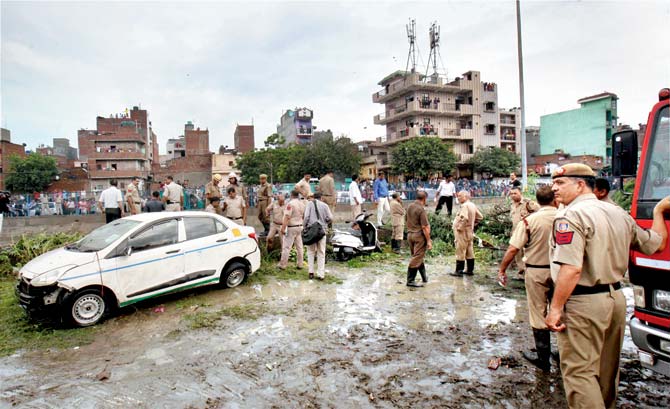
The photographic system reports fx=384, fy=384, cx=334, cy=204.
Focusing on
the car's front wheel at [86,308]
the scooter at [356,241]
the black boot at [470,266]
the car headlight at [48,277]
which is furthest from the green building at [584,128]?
the car headlight at [48,277]

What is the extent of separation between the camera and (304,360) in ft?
14.7

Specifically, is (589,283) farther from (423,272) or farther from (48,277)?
(48,277)

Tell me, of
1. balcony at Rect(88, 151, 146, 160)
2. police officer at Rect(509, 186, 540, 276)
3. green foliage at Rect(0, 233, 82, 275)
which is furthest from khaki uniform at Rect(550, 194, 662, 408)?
balcony at Rect(88, 151, 146, 160)

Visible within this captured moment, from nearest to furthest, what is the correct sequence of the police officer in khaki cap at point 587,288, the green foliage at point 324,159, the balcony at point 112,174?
1. the police officer in khaki cap at point 587,288
2. the green foliage at point 324,159
3. the balcony at point 112,174

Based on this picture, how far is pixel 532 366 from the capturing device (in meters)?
4.25

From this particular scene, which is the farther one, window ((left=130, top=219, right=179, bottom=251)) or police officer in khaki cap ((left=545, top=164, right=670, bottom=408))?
window ((left=130, top=219, right=179, bottom=251))

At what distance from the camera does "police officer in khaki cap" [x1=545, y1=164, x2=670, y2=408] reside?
2.69 meters

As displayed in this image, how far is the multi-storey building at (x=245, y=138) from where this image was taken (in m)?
76.6

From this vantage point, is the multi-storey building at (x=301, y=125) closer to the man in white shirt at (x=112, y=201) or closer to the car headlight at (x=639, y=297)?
the man in white shirt at (x=112, y=201)

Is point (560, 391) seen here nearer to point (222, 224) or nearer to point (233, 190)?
point (222, 224)

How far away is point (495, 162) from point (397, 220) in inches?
1422

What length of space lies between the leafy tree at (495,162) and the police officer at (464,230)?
123 ft

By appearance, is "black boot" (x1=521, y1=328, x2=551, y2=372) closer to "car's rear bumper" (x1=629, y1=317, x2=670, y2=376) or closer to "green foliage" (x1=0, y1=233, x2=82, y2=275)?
"car's rear bumper" (x1=629, y1=317, x2=670, y2=376)

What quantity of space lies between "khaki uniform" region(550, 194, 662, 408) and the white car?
5.71 meters
